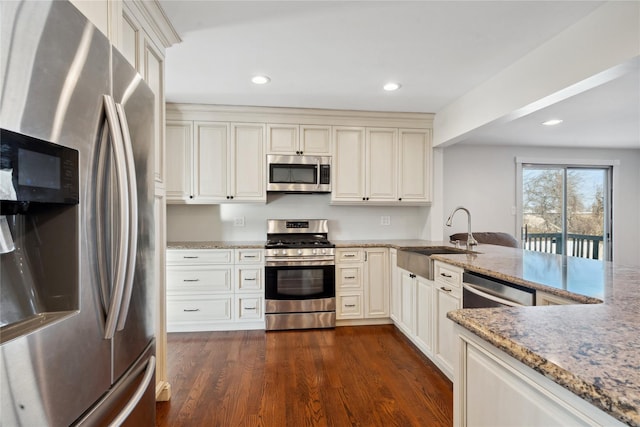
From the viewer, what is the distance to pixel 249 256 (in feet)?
10.8

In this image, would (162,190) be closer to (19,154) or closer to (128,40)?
(128,40)

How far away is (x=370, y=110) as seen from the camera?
3609 millimetres

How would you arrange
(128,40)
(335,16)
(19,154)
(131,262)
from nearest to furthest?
1. (19,154)
2. (131,262)
3. (128,40)
4. (335,16)

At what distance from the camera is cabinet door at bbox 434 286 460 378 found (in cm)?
219

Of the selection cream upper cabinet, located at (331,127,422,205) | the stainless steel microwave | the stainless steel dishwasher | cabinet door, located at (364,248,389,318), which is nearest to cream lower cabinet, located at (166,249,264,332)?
the stainless steel microwave

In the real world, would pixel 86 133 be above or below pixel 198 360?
above

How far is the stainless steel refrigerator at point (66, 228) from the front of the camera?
0.61 m

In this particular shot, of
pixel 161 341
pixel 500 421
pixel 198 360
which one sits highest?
pixel 500 421

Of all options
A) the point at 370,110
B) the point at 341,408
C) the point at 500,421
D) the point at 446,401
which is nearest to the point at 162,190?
the point at 341,408

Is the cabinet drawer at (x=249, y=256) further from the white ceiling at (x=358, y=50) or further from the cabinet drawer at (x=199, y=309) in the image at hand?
the white ceiling at (x=358, y=50)

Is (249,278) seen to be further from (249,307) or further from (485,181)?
(485,181)

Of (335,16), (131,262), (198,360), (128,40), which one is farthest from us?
(198,360)

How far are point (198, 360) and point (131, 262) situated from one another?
6.62ft

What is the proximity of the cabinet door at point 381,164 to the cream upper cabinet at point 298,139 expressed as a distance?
1.68 feet
